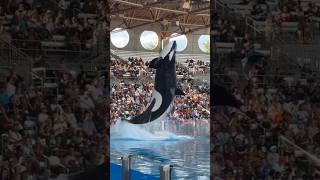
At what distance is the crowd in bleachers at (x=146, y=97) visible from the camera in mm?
5968

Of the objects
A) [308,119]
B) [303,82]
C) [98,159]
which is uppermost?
[303,82]

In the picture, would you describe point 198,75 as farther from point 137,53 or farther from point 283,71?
point 283,71

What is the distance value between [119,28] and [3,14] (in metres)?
2.05

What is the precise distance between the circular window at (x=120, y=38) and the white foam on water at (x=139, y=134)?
0.88 meters

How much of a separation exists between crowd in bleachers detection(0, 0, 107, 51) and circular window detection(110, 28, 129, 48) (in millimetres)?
1450

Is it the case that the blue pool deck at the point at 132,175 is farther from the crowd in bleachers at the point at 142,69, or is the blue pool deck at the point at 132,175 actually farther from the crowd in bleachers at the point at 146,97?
the crowd in bleachers at the point at 142,69

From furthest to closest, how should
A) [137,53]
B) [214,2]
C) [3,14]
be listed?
[137,53] < [214,2] < [3,14]

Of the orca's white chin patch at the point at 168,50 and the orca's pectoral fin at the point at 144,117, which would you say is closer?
the orca's white chin patch at the point at 168,50

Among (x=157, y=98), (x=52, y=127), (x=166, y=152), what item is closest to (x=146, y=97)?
(x=157, y=98)

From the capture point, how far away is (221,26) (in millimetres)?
4102

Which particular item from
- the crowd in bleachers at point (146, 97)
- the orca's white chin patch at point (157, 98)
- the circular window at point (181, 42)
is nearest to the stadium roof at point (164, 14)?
the circular window at point (181, 42)

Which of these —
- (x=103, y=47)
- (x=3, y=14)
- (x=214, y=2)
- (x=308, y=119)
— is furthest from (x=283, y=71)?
(x=3, y=14)

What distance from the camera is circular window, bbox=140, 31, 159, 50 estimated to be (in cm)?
617

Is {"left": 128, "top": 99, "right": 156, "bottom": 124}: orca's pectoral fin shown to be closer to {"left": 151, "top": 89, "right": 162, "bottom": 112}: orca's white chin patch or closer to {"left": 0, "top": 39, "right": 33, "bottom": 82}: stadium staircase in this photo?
Answer: {"left": 151, "top": 89, "right": 162, "bottom": 112}: orca's white chin patch
